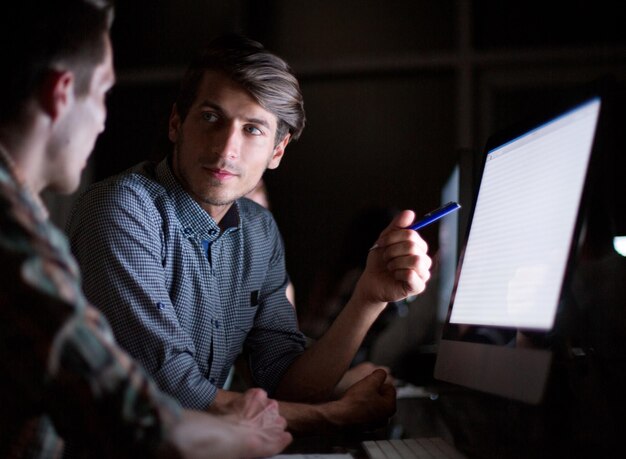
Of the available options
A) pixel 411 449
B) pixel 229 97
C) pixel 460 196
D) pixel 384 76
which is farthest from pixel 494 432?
pixel 384 76

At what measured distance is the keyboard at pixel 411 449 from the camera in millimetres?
894

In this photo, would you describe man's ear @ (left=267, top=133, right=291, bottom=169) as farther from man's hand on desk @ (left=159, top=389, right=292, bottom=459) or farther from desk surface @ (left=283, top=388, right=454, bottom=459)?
man's hand on desk @ (left=159, top=389, right=292, bottom=459)

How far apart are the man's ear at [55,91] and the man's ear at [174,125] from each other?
875 millimetres

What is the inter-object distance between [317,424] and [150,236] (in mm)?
490

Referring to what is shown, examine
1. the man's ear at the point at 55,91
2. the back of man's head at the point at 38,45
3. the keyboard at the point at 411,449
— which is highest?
the back of man's head at the point at 38,45

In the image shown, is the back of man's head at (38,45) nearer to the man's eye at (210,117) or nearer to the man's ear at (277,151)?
the man's eye at (210,117)

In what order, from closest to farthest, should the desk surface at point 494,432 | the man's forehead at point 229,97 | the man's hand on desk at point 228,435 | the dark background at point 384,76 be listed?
the man's hand on desk at point 228,435 < the desk surface at point 494,432 < the man's forehead at point 229,97 < the dark background at point 384,76

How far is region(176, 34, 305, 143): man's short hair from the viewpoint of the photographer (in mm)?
1474

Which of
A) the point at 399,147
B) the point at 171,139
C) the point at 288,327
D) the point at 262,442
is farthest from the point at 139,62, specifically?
the point at 262,442

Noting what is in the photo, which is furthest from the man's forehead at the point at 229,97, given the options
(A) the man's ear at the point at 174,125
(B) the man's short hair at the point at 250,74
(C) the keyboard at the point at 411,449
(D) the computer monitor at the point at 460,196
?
(C) the keyboard at the point at 411,449

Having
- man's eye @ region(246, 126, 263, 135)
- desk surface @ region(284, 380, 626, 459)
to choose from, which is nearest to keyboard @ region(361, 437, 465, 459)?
desk surface @ region(284, 380, 626, 459)

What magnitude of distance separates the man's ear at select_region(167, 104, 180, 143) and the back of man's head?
86 cm

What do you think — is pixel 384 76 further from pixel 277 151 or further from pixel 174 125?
pixel 174 125

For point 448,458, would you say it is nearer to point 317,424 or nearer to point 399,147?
point 317,424
